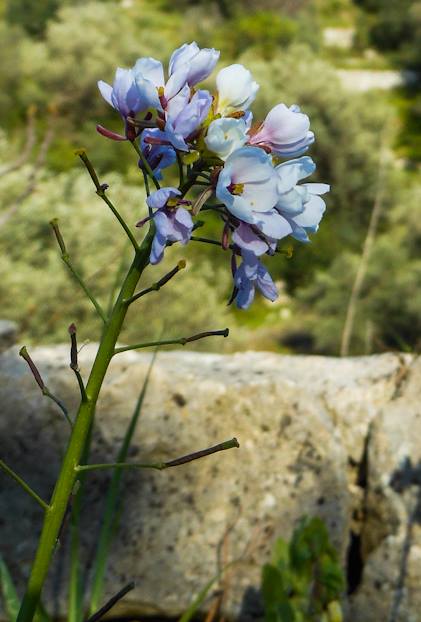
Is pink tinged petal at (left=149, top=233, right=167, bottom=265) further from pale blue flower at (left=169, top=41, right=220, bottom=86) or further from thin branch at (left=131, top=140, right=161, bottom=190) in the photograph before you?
pale blue flower at (left=169, top=41, right=220, bottom=86)

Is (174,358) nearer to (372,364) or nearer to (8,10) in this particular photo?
(372,364)

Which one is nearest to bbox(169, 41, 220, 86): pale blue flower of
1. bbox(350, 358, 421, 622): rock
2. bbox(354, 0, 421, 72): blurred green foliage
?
bbox(350, 358, 421, 622): rock

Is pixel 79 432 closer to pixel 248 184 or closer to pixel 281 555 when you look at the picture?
pixel 248 184

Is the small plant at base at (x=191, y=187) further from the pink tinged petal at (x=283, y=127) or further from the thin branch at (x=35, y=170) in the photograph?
the thin branch at (x=35, y=170)

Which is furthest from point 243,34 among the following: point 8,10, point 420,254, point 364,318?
point 364,318

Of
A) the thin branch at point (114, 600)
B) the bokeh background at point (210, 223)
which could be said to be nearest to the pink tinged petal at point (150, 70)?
the thin branch at point (114, 600)

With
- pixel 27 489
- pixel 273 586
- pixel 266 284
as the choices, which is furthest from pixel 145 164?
pixel 273 586
